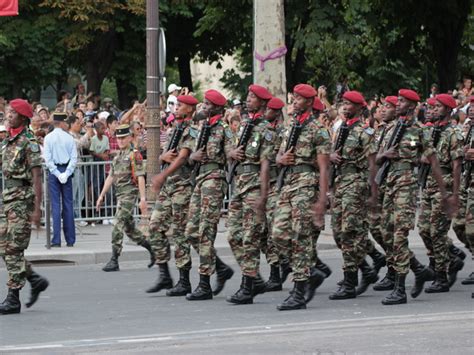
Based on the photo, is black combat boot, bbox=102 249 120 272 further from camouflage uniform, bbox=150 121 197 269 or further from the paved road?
camouflage uniform, bbox=150 121 197 269

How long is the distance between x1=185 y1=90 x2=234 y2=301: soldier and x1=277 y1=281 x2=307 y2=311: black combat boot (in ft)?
3.61

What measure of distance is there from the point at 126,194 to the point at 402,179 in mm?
4673

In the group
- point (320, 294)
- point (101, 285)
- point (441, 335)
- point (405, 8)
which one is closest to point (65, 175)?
point (101, 285)

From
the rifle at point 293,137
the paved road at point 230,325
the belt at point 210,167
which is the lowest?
the paved road at point 230,325

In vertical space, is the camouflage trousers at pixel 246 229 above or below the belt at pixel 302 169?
below

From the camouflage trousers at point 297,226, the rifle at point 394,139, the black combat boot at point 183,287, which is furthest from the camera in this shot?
the black combat boot at point 183,287

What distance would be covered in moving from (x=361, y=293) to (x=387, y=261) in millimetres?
437

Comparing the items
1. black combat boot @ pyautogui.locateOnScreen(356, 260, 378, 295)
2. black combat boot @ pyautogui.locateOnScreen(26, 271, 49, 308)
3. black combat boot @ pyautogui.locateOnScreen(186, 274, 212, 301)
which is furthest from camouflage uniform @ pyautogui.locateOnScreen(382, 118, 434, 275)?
black combat boot @ pyautogui.locateOnScreen(26, 271, 49, 308)

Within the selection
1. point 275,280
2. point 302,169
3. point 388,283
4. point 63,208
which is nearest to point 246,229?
point 302,169

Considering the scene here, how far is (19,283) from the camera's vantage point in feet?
40.0

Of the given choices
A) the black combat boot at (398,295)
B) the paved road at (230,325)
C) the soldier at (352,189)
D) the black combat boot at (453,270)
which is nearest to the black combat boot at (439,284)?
the paved road at (230,325)

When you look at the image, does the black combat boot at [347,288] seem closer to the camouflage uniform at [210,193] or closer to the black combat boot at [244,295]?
the black combat boot at [244,295]

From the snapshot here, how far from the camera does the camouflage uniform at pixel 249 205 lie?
41.2 ft

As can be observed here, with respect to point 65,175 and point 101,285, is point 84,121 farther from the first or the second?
point 101,285
